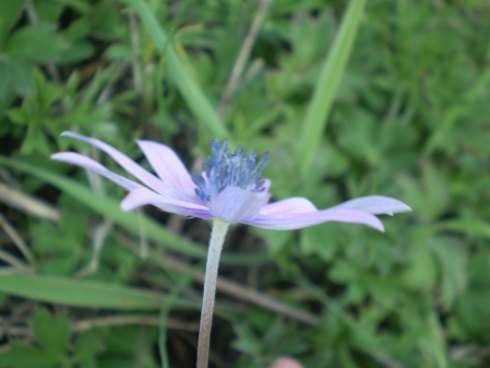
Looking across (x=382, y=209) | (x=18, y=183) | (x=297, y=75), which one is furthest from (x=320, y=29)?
(x=382, y=209)

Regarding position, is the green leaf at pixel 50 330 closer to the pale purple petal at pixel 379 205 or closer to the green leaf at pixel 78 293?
the green leaf at pixel 78 293

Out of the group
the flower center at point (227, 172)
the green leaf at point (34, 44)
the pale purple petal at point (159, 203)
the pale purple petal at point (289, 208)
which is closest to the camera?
the pale purple petal at point (159, 203)

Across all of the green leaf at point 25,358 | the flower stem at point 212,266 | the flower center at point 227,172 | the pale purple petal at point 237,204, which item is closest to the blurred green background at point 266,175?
the green leaf at point 25,358

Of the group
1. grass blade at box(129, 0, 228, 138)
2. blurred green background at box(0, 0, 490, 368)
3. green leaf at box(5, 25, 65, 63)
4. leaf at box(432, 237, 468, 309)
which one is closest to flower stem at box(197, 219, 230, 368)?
blurred green background at box(0, 0, 490, 368)

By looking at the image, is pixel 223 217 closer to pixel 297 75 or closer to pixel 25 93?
pixel 25 93

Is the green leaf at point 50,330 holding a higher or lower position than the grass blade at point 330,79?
lower

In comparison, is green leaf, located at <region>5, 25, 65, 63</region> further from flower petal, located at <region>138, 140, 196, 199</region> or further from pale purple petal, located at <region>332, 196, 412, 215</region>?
pale purple petal, located at <region>332, 196, 412, 215</region>
